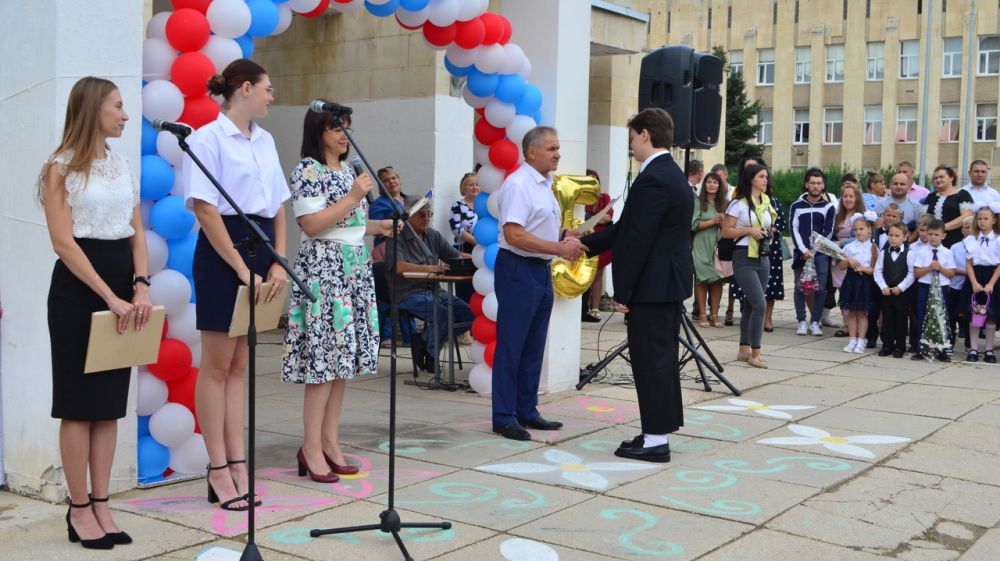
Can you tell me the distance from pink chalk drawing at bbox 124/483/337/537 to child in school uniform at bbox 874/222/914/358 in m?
7.49

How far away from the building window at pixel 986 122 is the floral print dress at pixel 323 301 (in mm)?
51002

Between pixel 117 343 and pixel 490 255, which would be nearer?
pixel 117 343

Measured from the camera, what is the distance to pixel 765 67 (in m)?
57.3

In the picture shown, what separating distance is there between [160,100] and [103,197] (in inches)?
36.8

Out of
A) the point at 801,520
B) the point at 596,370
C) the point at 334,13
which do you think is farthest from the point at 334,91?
the point at 801,520

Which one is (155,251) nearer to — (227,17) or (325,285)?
(325,285)

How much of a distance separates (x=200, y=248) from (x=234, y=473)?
3.64ft

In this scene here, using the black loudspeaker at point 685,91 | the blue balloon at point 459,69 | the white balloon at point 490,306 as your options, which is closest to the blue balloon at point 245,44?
the blue balloon at point 459,69

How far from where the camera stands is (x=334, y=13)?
12266mm

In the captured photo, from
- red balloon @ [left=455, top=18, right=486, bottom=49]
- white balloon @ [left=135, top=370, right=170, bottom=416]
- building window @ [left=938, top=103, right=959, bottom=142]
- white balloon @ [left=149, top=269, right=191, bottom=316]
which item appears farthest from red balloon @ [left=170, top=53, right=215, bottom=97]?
building window @ [left=938, top=103, right=959, bottom=142]

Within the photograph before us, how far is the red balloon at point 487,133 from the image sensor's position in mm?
8070

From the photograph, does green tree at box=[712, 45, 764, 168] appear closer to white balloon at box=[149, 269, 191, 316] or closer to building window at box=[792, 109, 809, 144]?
building window at box=[792, 109, 809, 144]

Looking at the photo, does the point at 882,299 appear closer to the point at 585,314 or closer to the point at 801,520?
the point at 585,314

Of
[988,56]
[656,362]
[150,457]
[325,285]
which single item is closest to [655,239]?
[656,362]
